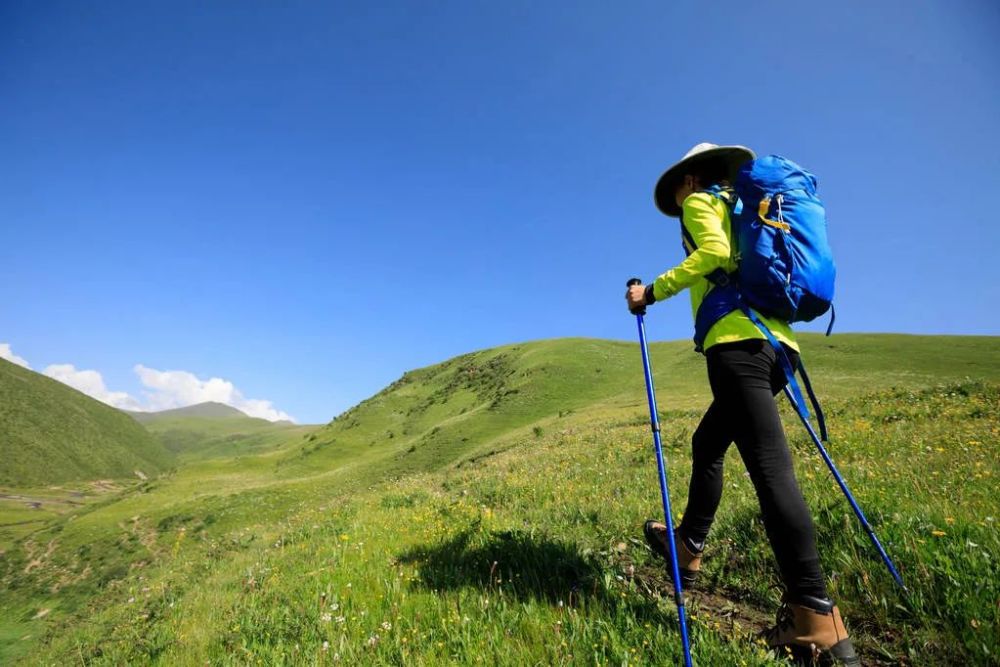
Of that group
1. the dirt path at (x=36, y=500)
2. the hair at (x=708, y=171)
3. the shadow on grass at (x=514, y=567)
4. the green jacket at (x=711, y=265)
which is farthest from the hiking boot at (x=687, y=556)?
the dirt path at (x=36, y=500)

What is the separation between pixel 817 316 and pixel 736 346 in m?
0.92

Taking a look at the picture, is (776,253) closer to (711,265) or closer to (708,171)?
(711,265)

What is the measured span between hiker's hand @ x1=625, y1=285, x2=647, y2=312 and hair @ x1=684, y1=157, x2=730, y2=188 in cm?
140

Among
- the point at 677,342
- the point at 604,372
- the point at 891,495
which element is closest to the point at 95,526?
the point at 604,372

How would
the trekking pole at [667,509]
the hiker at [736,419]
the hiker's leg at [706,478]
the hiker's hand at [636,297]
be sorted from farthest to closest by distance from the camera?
the hiker's hand at [636,297] < the hiker's leg at [706,478] < the hiker at [736,419] < the trekking pole at [667,509]

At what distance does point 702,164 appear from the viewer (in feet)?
15.9

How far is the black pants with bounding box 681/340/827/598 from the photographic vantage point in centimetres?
328

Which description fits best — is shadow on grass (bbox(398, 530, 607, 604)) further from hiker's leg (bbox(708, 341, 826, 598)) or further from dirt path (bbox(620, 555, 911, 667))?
hiker's leg (bbox(708, 341, 826, 598))

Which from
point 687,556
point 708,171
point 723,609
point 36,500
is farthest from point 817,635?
point 36,500

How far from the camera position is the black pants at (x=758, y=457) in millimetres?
3283

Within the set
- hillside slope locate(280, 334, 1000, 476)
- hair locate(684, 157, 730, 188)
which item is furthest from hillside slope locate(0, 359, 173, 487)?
hair locate(684, 157, 730, 188)

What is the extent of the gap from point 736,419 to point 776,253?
4.61ft

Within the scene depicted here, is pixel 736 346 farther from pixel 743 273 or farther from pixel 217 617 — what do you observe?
pixel 217 617

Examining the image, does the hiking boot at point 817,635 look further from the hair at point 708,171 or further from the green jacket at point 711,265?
the hair at point 708,171
